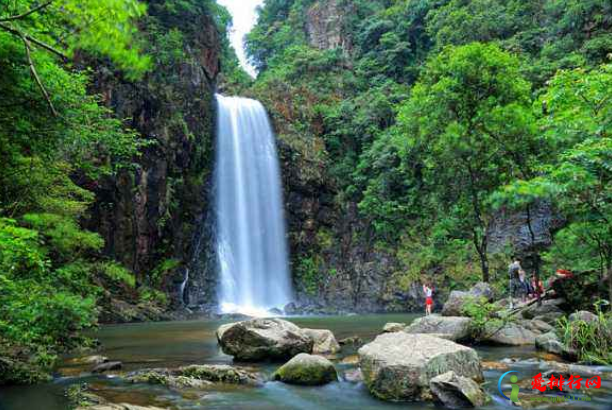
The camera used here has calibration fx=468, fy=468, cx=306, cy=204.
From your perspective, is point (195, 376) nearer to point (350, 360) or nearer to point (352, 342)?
point (350, 360)

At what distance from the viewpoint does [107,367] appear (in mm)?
7980

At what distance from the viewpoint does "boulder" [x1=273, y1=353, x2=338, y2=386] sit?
711 centimetres

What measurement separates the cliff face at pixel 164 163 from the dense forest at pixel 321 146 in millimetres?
101

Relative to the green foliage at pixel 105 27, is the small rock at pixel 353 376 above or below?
below

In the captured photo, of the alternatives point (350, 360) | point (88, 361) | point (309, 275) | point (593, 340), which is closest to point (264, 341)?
point (350, 360)

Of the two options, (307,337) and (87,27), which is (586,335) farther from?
(87,27)

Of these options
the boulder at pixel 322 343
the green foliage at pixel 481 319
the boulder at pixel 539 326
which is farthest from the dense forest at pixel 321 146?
the boulder at pixel 322 343

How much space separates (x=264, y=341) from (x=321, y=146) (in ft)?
83.2

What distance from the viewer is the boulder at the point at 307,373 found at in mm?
7113

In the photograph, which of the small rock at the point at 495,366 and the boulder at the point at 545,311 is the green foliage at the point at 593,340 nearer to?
the small rock at the point at 495,366

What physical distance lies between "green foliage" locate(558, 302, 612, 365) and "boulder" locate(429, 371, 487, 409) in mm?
Answer: 3089

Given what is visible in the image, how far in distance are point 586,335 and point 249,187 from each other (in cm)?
2393

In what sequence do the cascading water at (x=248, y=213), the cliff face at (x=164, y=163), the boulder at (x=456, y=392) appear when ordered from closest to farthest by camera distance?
the boulder at (x=456, y=392) < the cliff face at (x=164, y=163) < the cascading water at (x=248, y=213)

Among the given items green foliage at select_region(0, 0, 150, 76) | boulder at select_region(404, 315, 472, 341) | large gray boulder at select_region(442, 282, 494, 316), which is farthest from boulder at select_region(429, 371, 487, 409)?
large gray boulder at select_region(442, 282, 494, 316)
